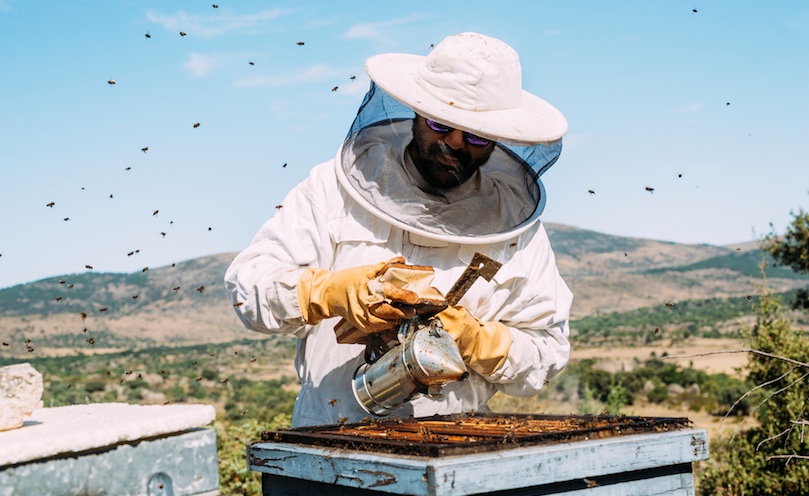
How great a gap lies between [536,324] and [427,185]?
725 mm

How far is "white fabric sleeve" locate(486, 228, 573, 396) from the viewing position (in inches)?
135

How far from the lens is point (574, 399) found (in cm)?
2017

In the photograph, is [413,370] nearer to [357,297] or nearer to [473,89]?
[357,297]

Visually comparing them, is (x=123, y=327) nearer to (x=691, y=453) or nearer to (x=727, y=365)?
(x=727, y=365)

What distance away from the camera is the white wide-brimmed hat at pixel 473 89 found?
3.17 meters

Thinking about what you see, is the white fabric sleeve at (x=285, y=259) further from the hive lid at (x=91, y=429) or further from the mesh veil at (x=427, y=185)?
the hive lid at (x=91, y=429)

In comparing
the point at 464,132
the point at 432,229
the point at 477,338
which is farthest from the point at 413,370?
the point at 464,132

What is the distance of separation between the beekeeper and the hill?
54.7 m

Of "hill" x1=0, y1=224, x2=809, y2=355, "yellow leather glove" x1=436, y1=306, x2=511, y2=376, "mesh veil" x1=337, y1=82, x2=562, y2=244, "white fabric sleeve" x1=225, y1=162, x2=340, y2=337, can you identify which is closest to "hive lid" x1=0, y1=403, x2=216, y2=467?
"white fabric sleeve" x1=225, y1=162, x2=340, y2=337

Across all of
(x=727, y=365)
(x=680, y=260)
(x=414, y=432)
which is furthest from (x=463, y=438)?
(x=680, y=260)

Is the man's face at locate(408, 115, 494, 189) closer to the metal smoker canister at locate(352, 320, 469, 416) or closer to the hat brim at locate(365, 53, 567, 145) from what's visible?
the hat brim at locate(365, 53, 567, 145)

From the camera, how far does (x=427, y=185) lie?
11.3 feet

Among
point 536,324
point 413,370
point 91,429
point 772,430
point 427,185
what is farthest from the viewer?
point 772,430

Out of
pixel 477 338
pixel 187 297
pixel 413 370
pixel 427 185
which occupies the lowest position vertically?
pixel 187 297
